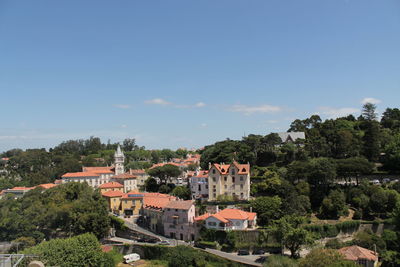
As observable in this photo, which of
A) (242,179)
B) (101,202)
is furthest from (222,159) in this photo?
(101,202)

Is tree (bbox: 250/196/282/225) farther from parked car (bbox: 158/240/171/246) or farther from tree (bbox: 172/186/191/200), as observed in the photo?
tree (bbox: 172/186/191/200)

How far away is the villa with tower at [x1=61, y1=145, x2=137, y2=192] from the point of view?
208 ft

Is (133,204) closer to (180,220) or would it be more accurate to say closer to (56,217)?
(56,217)

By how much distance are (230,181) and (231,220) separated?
8969mm

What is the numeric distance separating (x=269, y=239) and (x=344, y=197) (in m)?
13.0

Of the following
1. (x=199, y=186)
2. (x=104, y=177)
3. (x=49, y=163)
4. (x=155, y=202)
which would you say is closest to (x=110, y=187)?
(x=104, y=177)

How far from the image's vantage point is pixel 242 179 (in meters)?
45.6

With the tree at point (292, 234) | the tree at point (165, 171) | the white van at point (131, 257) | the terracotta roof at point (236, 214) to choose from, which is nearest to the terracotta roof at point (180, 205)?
the terracotta roof at point (236, 214)

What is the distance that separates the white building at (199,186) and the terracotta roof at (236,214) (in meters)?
8.99

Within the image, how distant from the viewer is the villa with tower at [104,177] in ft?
208

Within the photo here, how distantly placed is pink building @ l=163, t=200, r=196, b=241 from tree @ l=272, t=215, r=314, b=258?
10.2 meters

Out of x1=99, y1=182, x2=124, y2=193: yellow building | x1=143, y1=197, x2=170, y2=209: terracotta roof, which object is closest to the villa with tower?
x1=99, y1=182, x2=124, y2=193: yellow building

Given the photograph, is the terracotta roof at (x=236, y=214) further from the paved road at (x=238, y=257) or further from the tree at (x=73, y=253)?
the tree at (x=73, y=253)

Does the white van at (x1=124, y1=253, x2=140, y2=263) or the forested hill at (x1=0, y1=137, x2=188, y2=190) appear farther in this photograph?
the forested hill at (x1=0, y1=137, x2=188, y2=190)
